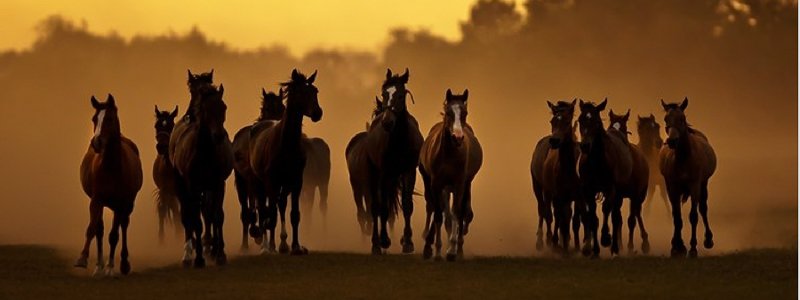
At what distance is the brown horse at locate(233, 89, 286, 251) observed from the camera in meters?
33.1

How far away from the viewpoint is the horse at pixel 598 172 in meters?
29.6

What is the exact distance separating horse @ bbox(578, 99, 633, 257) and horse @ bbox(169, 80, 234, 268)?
6.51 metres

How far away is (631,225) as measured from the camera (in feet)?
105

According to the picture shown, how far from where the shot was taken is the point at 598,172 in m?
30.1

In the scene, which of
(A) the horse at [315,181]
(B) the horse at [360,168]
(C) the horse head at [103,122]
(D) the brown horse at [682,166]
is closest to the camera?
(C) the horse head at [103,122]

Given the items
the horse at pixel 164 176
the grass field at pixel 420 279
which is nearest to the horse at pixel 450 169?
the grass field at pixel 420 279

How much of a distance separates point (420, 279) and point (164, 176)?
33.9 feet

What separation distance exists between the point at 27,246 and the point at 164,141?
630 centimetres

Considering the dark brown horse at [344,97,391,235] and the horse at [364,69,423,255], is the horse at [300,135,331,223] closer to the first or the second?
the dark brown horse at [344,97,391,235]

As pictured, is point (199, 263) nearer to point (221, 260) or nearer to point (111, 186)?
point (221, 260)

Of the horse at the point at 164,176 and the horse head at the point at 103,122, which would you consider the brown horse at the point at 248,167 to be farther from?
the horse head at the point at 103,122

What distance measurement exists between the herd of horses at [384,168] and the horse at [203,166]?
0.02m

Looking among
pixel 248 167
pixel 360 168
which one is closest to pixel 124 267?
pixel 248 167

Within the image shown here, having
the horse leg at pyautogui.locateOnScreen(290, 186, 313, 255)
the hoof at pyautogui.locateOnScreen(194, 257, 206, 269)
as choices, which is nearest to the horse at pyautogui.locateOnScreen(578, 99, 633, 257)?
the horse leg at pyautogui.locateOnScreen(290, 186, 313, 255)
